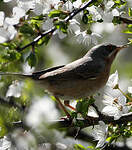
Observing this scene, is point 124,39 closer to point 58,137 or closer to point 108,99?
point 108,99

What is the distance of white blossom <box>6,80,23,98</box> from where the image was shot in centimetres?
472

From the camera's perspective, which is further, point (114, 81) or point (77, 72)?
point (77, 72)

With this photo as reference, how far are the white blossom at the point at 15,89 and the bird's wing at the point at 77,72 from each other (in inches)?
11.9

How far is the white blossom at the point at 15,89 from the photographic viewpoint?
4719 mm

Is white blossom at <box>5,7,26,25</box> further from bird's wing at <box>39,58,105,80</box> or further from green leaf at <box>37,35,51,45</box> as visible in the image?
bird's wing at <box>39,58,105,80</box>

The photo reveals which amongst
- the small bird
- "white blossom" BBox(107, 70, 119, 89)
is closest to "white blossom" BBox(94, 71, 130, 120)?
"white blossom" BBox(107, 70, 119, 89)

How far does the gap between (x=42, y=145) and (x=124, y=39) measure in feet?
17.2

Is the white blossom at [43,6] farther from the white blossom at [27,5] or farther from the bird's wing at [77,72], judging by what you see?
the bird's wing at [77,72]

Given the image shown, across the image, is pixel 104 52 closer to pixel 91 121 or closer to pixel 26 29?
pixel 91 121

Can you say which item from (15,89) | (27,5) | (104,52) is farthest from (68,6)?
(104,52)

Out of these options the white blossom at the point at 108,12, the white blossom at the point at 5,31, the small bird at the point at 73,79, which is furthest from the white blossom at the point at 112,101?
the white blossom at the point at 5,31

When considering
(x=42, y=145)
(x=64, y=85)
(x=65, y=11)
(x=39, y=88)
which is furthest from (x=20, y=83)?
(x=42, y=145)

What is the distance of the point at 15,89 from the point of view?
479 cm

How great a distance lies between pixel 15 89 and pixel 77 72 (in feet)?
2.80
